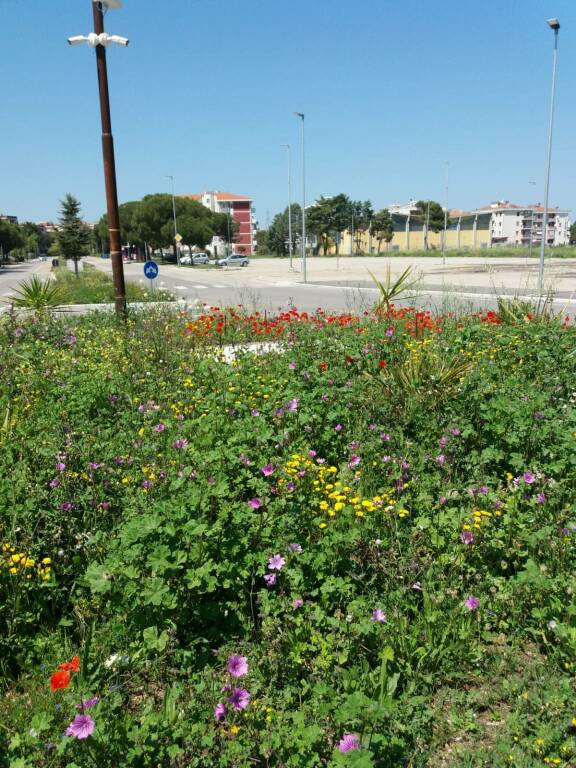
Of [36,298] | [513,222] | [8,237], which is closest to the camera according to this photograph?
[36,298]

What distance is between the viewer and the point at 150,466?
3.70 metres

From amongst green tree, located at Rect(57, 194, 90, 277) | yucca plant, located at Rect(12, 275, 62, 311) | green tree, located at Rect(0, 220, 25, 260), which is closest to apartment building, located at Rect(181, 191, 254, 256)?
green tree, located at Rect(0, 220, 25, 260)

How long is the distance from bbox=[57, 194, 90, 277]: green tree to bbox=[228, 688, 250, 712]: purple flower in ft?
165

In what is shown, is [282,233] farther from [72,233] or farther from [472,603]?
[472,603]

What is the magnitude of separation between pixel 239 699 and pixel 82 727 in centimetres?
52

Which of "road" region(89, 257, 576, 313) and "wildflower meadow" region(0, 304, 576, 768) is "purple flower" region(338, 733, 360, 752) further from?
"road" region(89, 257, 576, 313)

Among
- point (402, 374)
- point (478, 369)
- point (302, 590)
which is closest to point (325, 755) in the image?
point (302, 590)

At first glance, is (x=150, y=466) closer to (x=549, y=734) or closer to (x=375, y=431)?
(x=375, y=431)

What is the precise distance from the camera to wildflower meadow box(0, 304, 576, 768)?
7.20 feet

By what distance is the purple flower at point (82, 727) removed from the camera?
1939 millimetres

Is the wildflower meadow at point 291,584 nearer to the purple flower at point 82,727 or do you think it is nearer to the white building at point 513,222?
the purple flower at point 82,727

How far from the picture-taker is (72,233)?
1976 inches

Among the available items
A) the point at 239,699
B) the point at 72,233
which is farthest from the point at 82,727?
the point at 72,233

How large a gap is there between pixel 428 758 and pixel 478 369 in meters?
3.96
